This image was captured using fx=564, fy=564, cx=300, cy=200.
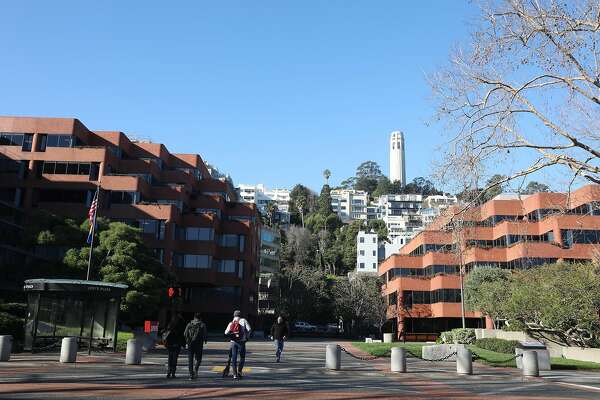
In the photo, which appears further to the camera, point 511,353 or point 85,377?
point 511,353

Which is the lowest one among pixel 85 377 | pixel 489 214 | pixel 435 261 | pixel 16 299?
pixel 85 377

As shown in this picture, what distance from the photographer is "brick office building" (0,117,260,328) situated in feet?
180

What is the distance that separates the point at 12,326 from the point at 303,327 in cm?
5869

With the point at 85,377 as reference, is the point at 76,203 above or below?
above

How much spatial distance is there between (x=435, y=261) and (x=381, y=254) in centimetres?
4845

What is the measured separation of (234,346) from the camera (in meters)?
15.2

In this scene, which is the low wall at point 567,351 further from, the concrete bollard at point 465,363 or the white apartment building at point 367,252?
the white apartment building at point 367,252

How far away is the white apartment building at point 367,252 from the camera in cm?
10794

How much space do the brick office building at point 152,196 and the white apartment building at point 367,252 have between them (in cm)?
3971

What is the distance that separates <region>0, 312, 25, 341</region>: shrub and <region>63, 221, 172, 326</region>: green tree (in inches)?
388

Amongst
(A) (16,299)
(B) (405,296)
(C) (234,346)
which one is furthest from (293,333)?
(C) (234,346)

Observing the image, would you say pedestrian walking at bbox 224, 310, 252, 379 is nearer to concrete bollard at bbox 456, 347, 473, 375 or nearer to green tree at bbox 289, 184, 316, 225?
concrete bollard at bbox 456, 347, 473, 375

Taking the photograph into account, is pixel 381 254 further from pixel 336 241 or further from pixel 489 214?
pixel 489 214

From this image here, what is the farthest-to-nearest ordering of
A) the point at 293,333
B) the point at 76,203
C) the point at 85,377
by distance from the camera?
the point at 293,333, the point at 76,203, the point at 85,377
